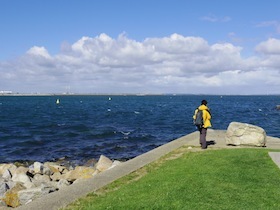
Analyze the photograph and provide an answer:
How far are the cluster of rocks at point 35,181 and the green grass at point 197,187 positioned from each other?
2.34 m

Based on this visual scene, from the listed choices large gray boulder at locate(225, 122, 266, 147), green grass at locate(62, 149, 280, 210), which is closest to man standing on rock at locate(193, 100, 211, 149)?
large gray boulder at locate(225, 122, 266, 147)

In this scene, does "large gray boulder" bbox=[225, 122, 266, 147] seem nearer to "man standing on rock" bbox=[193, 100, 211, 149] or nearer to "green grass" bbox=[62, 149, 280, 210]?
A: "man standing on rock" bbox=[193, 100, 211, 149]

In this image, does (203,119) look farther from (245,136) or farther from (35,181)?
(35,181)

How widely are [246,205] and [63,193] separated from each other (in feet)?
13.9

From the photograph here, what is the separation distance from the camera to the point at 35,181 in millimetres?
13680

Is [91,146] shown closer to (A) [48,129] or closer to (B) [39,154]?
(B) [39,154]

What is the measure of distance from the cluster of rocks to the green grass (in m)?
2.34

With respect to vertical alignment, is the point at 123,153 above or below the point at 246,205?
below

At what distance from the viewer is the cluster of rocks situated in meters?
10.1

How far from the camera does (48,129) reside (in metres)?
39.6

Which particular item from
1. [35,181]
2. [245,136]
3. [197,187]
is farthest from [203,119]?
[35,181]

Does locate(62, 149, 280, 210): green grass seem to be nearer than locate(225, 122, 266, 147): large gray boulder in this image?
Yes

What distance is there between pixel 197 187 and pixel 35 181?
283 inches

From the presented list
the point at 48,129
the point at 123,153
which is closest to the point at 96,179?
the point at 123,153
